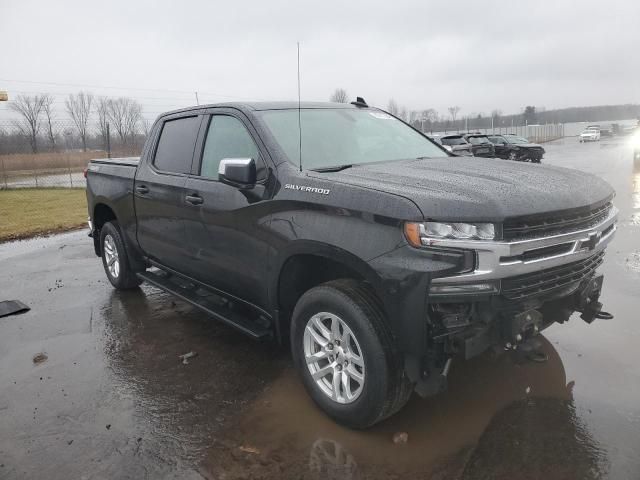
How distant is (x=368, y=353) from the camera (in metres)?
2.82

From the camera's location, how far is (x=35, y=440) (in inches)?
123

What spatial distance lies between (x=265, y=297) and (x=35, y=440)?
5.33 feet

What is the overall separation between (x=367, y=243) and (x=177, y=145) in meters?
2.61

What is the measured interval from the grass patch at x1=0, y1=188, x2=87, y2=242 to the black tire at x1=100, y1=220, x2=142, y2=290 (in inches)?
181

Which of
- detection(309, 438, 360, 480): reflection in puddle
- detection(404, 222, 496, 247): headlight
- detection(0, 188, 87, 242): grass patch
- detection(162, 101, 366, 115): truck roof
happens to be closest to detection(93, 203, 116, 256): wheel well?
detection(162, 101, 366, 115): truck roof

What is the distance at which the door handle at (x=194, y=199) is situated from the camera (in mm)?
4067

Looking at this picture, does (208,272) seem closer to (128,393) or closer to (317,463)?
(128,393)

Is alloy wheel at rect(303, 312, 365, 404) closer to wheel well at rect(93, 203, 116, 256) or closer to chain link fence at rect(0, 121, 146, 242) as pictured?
wheel well at rect(93, 203, 116, 256)

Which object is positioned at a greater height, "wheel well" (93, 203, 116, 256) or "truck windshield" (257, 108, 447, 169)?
"truck windshield" (257, 108, 447, 169)

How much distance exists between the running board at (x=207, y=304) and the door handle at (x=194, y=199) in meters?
0.80

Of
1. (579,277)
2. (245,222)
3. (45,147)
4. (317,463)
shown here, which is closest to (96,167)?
(245,222)

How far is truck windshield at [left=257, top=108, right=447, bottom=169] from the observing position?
370 centimetres

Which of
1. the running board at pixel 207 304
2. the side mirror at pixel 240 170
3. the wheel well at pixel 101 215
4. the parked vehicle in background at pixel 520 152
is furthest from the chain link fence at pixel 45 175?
the parked vehicle in background at pixel 520 152

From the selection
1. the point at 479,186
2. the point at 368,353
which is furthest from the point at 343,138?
the point at 368,353
